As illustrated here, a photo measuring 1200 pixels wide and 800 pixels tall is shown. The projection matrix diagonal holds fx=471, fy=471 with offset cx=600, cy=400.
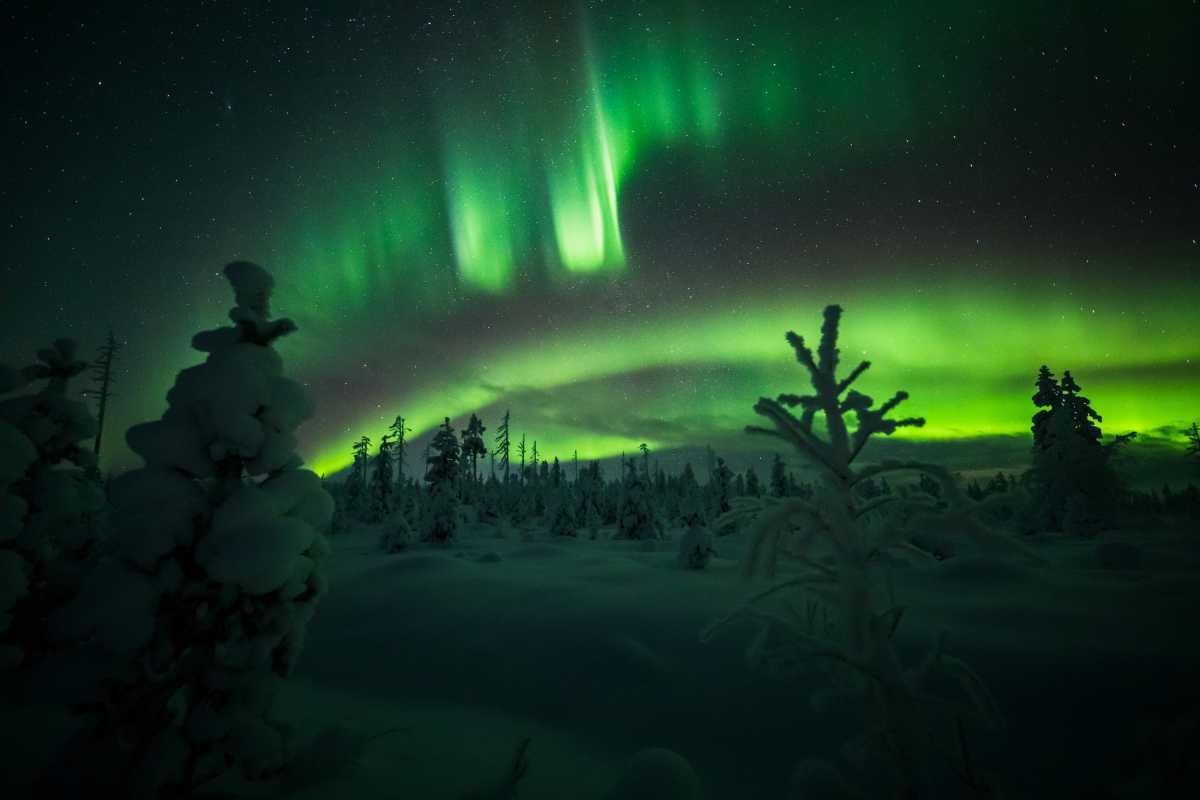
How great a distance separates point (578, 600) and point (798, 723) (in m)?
4.33

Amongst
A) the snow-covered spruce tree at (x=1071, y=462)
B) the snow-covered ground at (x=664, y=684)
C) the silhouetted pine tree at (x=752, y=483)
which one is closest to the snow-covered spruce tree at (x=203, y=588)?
the snow-covered ground at (x=664, y=684)

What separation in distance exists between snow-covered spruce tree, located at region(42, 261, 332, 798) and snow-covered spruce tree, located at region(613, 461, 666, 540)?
2627cm

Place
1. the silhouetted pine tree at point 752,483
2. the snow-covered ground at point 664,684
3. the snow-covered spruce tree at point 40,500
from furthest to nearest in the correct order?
the silhouetted pine tree at point 752,483 < the snow-covered spruce tree at point 40,500 < the snow-covered ground at point 664,684

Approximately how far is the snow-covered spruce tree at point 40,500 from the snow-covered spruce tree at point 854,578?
8.56m

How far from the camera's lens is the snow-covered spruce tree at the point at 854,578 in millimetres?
3062

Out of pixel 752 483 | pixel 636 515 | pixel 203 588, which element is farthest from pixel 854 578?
pixel 752 483

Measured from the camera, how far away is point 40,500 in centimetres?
673

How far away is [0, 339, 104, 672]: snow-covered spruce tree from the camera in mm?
6125

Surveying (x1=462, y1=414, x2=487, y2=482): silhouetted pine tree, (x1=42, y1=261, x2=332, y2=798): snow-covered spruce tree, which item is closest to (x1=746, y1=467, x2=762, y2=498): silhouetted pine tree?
(x1=462, y1=414, x2=487, y2=482): silhouetted pine tree

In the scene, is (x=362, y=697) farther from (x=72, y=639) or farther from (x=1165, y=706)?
(x=1165, y=706)

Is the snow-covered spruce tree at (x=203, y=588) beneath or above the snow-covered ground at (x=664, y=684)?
above

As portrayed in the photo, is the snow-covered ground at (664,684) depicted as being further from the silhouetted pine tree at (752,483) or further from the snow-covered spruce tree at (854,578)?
the silhouetted pine tree at (752,483)

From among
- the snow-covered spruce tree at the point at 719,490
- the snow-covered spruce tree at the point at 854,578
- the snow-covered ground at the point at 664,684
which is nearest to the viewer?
the snow-covered spruce tree at the point at 854,578

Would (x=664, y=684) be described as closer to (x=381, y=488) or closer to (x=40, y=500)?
(x=40, y=500)
